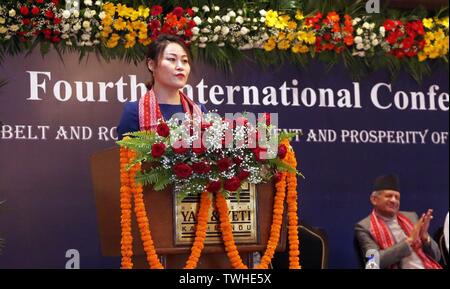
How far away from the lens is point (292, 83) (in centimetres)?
685

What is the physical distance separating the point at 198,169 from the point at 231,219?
1.25ft

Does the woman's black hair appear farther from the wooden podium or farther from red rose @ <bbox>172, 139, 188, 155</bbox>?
red rose @ <bbox>172, 139, 188, 155</bbox>

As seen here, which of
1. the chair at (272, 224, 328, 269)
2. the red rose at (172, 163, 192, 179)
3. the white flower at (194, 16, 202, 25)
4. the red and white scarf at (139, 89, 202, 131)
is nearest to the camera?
the red rose at (172, 163, 192, 179)

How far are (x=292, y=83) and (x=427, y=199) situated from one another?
1417 mm

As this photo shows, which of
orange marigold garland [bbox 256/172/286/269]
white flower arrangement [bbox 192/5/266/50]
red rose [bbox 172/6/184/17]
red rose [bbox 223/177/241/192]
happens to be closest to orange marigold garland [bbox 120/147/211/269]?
red rose [bbox 223/177/241/192]

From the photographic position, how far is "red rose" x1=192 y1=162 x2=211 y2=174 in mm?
4484

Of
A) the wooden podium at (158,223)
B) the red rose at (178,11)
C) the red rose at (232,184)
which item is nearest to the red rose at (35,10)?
the red rose at (178,11)

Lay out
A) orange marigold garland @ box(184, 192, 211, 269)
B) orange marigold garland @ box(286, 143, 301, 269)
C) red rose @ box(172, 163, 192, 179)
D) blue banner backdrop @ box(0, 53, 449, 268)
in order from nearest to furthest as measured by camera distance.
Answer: red rose @ box(172, 163, 192, 179) < orange marigold garland @ box(184, 192, 211, 269) < orange marigold garland @ box(286, 143, 301, 269) < blue banner backdrop @ box(0, 53, 449, 268)

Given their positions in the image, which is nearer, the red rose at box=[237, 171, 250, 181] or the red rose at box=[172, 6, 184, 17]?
the red rose at box=[237, 171, 250, 181]

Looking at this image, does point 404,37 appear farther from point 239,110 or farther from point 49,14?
point 49,14

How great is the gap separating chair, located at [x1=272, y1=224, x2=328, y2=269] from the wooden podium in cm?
146

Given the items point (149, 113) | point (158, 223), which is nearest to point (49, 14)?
point (149, 113)

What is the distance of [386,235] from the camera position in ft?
22.2

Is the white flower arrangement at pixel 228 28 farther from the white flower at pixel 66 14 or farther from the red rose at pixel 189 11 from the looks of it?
the white flower at pixel 66 14
